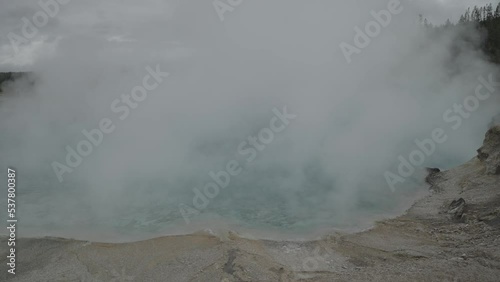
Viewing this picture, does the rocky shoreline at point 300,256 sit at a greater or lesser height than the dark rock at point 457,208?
lesser

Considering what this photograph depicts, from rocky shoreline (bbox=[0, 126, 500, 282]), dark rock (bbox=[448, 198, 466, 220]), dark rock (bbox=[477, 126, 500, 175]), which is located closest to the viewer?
rocky shoreline (bbox=[0, 126, 500, 282])

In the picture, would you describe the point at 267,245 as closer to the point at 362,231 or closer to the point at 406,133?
the point at 362,231

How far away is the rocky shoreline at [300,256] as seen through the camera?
14.7ft

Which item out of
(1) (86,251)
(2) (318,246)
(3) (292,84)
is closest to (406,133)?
(3) (292,84)

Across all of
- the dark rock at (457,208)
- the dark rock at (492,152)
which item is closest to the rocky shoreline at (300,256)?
the dark rock at (457,208)

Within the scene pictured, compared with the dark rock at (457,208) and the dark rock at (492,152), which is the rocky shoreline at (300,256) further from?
the dark rock at (492,152)

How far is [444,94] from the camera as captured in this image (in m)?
15.7

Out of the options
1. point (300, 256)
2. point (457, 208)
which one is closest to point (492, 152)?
point (457, 208)

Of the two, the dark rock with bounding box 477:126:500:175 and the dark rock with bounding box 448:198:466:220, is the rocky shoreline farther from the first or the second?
the dark rock with bounding box 477:126:500:175

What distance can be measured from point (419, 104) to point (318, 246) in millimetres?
9825

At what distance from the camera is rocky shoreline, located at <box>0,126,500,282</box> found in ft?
14.7

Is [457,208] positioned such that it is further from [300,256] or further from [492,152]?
[300,256]

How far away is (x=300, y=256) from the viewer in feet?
16.8

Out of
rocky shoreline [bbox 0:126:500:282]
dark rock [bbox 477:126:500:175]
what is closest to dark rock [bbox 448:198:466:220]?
rocky shoreline [bbox 0:126:500:282]
